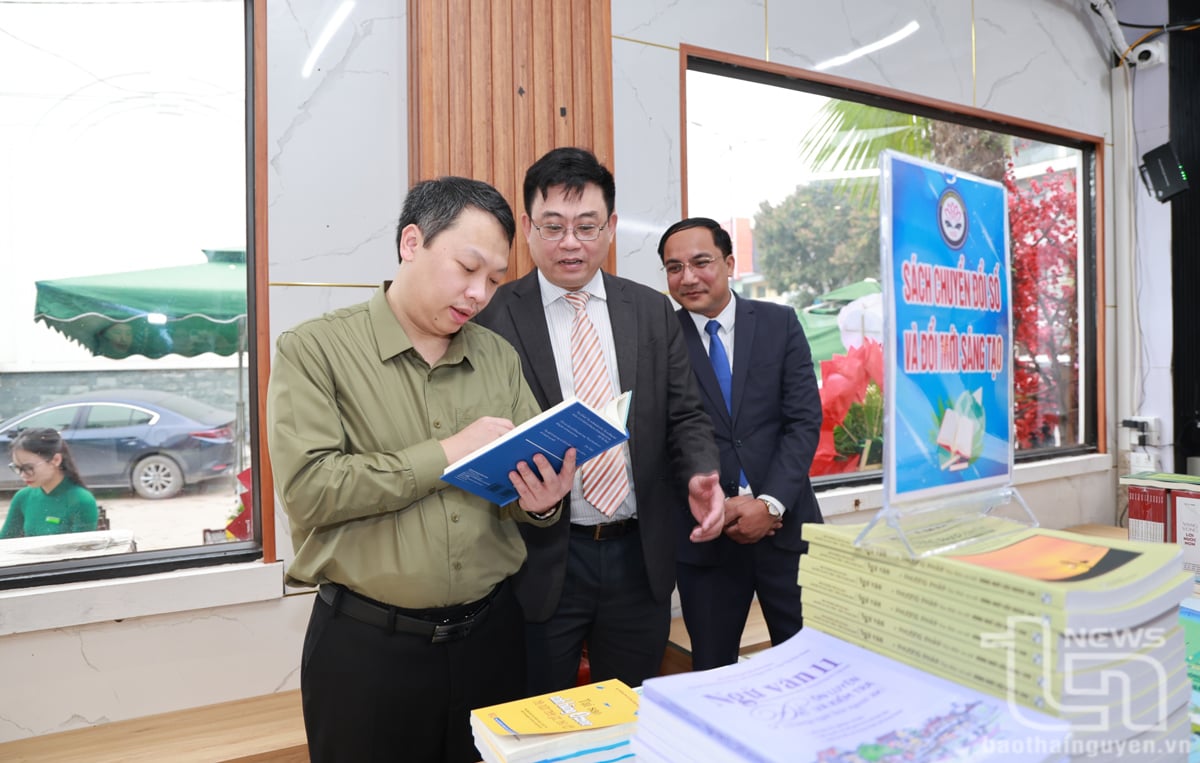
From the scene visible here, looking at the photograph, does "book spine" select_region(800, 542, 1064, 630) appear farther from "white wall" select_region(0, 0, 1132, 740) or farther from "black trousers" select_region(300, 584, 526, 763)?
"white wall" select_region(0, 0, 1132, 740)

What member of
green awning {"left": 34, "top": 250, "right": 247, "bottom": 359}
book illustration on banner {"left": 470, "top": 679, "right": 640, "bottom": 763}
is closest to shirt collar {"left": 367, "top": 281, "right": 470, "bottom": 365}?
book illustration on banner {"left": 470, "top": 679, "right": 640, "bottom": 763}

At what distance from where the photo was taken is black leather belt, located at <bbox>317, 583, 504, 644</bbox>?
1.39m

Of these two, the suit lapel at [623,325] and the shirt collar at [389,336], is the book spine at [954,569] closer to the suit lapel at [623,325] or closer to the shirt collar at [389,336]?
the shirt collar at [389,336]

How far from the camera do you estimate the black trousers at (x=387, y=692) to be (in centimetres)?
139

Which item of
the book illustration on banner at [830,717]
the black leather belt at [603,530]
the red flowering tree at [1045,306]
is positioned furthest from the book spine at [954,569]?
the red flowering tree at [1045,306]

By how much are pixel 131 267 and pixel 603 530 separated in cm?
170

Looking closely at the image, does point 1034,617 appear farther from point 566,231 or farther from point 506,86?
point 506,86

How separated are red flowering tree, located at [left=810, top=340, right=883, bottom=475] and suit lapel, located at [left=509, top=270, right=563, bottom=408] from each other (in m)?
1.92

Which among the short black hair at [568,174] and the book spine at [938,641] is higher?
the short black hair at [568,174]

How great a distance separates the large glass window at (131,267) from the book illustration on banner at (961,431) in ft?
7.13

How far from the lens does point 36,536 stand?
2.20 meters

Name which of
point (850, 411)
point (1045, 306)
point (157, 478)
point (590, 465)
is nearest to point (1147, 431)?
point (1045, 306)

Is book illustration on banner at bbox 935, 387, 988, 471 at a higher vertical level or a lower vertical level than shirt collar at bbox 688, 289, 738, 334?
lower

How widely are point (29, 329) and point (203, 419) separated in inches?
20.9
